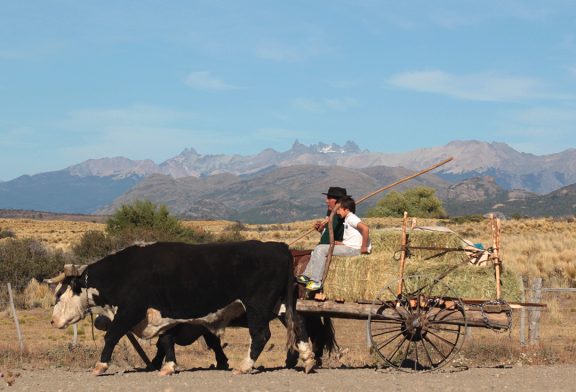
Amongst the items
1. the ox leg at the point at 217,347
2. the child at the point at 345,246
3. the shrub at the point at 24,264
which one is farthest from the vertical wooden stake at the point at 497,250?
the shrub at the point at 24,264

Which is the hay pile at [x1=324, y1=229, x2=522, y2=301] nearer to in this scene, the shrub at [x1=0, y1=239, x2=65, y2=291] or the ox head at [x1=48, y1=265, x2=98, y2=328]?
the ox head at [x1=48, y1=265, x2=98, y2=328]

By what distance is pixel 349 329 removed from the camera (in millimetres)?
22406

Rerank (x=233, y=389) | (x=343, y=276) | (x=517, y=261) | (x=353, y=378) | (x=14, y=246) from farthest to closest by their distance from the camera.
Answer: (x=517, y=261) → (x=14, y=246) → (x=343, y=276) → (x=353, y=378) → (x=233, y=389)

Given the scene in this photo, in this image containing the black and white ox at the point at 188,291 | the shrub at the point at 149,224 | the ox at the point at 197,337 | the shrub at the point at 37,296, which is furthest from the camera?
the shrub at the point at 149,224

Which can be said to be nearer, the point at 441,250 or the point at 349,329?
the point at 441,250

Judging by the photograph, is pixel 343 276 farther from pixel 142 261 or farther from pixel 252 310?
pixel 142 261

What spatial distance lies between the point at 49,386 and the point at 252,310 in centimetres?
285

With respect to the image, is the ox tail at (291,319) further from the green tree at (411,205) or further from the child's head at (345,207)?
the green tree at (411,205)

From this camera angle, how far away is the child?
12.8 metres

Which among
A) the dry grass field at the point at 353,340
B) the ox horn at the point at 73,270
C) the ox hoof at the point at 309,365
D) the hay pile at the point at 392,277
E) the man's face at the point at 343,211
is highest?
the man's face at the point at 343,211

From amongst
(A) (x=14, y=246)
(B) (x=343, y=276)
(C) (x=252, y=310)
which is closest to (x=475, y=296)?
(B) (x=343, y=276)

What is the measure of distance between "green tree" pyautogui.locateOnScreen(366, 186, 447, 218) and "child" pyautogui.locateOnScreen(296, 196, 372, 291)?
247ft

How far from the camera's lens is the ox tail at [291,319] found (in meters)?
12.3

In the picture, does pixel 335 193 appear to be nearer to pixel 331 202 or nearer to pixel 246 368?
pixel 331 202
